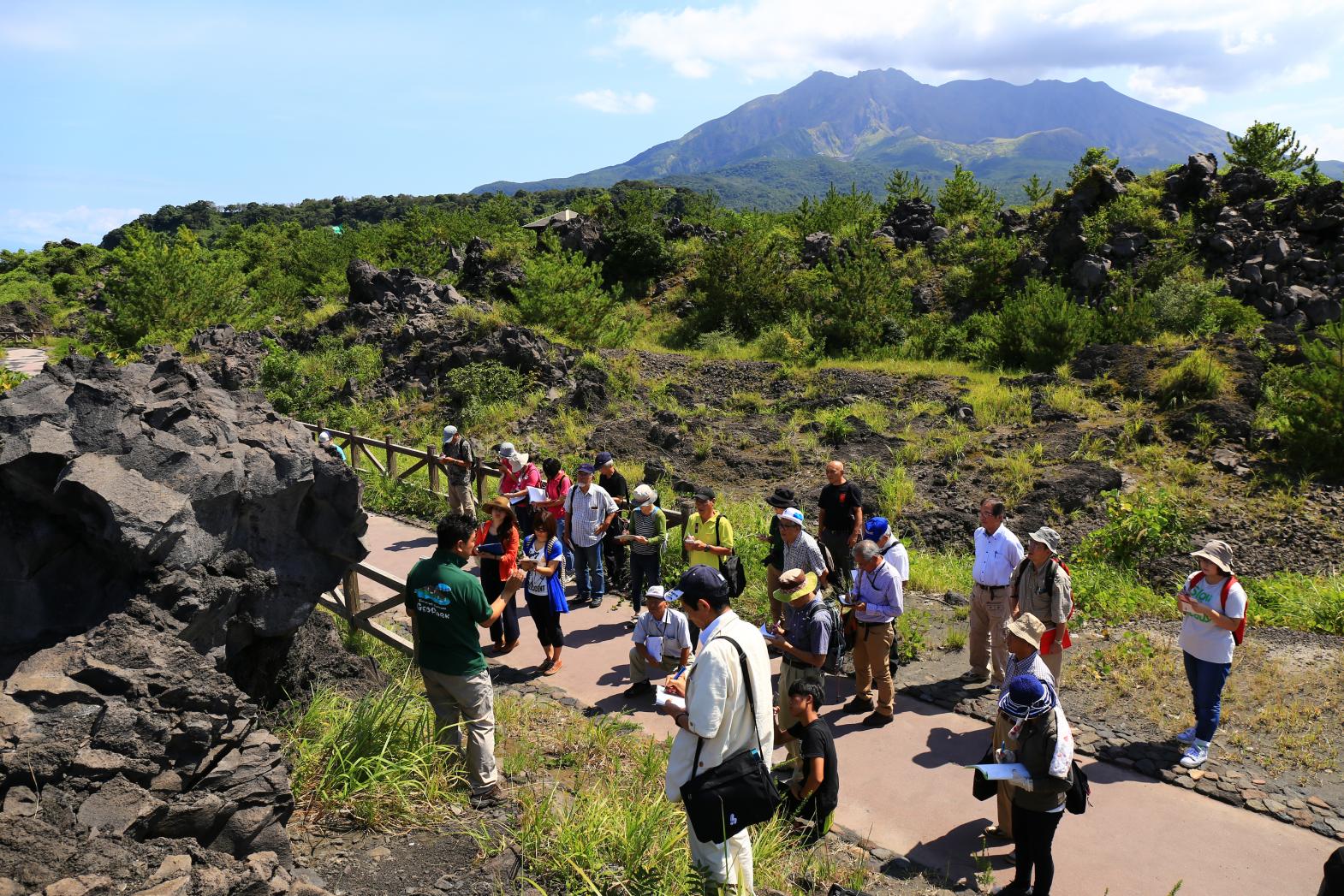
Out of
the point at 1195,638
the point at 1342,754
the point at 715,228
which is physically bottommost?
the point at 1342,754

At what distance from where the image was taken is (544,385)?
1967 centimetres

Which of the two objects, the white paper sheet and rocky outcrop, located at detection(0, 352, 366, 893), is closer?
rocky outcrop, located at detection(0, 352, 366, 893)

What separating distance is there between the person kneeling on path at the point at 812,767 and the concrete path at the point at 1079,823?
2.06ft

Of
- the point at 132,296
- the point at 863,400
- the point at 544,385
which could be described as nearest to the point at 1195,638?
the point at 863,400

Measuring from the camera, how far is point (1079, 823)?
5.65m

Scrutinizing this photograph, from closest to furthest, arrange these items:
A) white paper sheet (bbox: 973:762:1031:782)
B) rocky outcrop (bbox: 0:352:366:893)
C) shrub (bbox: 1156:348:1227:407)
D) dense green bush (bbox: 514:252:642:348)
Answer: rocky outcrop (bbox: 0:352:366:893) < white paper sheet (bbox: 973:762:1031:782) < shrub (bbox: 1156:348:1227:407) < dense green bush (bbox: 514:252:642:348)

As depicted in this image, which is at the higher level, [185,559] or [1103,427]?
[185,559]

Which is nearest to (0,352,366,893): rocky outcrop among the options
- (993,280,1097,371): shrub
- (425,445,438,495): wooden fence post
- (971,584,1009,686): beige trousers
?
(971,584,1009,686): beige trousers

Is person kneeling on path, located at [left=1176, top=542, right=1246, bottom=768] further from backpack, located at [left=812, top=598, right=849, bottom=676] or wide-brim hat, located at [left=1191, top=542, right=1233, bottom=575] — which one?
backpack, located at [left=812, top=598, right=849, bottom=676]

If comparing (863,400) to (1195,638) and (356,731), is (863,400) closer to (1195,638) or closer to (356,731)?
(1195,638)

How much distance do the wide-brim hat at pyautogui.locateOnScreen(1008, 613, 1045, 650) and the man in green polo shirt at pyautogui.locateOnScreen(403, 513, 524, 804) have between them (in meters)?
3.11

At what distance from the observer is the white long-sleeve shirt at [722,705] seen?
3678 mm

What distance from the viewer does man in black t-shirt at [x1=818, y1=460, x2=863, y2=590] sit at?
8453 mm

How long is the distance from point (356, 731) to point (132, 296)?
24039 mm
